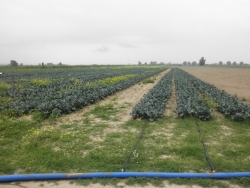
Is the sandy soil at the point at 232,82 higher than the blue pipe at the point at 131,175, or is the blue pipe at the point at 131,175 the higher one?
the sandy soil at the point at 232,82

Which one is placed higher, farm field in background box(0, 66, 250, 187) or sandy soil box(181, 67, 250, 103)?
sandy soil box(181, 67, 250, 103)

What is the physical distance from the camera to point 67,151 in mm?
5500

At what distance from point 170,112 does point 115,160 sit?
585 centimetres

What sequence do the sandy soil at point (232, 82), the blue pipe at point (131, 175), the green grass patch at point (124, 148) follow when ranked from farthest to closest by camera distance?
the sandy soil at point (232, 82), the green grass patch at point (124, 148), the blue pipe at point (131, 175)

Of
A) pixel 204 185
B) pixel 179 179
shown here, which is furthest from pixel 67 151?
pixel 204 185

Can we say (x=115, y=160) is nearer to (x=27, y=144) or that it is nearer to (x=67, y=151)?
(x=67, y=151)

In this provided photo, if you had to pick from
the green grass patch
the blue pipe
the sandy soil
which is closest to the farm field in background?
the green grass patch

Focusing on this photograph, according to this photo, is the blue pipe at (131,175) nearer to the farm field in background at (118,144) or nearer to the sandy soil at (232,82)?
the farm field in background at (118,144)

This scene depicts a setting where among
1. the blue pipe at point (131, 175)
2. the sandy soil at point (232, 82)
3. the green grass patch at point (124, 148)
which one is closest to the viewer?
the blue pipe at point (131, 175)

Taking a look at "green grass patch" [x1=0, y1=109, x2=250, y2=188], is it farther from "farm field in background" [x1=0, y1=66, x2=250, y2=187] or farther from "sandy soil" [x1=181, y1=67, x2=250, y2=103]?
"sandy soil" [x1=181, y1=67, x2=250, y2=103]

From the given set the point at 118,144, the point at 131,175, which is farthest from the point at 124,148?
the point at 131,175

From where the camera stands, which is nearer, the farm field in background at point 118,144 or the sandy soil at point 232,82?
the farm field in background at point 118,144

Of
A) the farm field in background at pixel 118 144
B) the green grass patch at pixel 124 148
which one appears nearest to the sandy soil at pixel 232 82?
the farm field in background at pixel 118 144

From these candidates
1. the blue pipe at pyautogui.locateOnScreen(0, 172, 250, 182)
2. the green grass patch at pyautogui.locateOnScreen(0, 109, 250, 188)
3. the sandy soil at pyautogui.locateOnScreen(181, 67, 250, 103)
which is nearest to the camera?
the blue pipe at pyautogui.locateOnScreen(0, 172, 250, 182)
